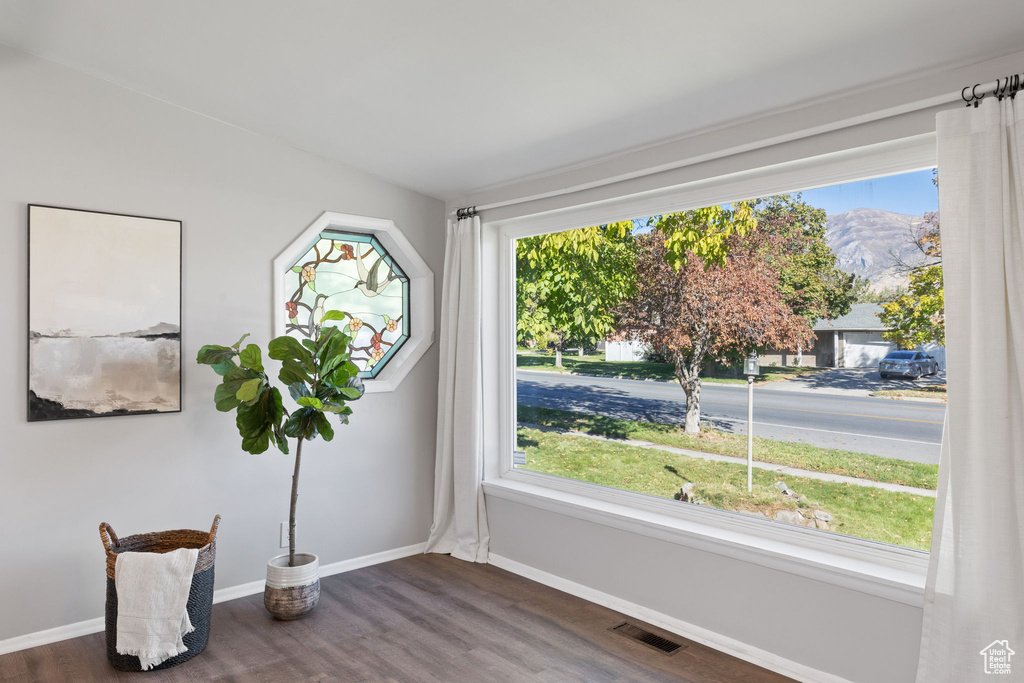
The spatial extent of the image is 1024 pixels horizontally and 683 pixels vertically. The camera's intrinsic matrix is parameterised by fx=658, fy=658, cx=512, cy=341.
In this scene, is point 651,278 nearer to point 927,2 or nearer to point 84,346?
point 927,2

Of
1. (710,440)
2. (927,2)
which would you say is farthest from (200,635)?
(927,2)

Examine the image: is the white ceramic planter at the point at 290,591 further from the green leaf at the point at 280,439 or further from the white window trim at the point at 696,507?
the white window trim at the point at 696,507

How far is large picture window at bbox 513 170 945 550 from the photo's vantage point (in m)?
2.67

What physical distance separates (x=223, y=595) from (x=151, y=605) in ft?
2.79

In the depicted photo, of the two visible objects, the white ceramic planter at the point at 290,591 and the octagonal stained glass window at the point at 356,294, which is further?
the octagonal stained glass window at the point at 356,294

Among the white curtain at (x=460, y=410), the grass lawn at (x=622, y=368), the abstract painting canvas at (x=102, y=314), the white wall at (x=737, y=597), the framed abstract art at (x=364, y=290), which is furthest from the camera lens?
the white curtain at (x=460, y=410)

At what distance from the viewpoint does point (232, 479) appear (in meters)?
3.75

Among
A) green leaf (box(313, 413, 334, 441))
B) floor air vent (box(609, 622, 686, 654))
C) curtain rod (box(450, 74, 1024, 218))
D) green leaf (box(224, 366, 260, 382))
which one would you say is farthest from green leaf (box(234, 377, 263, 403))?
floor air vent (box(609, 622, 686, 654))

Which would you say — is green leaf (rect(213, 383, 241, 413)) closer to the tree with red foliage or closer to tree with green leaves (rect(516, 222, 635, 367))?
tree with green leaves (rect(516, 222, 635, 367))

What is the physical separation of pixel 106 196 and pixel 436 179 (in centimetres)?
185

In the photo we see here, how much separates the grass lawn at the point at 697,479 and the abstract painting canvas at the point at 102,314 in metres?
2.22

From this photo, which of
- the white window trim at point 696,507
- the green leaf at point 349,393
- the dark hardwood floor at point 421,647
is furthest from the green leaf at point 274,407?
the white window trim at point 696,507

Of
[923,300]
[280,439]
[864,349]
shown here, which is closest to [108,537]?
[280,439]

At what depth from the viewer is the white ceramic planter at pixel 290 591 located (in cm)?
342
